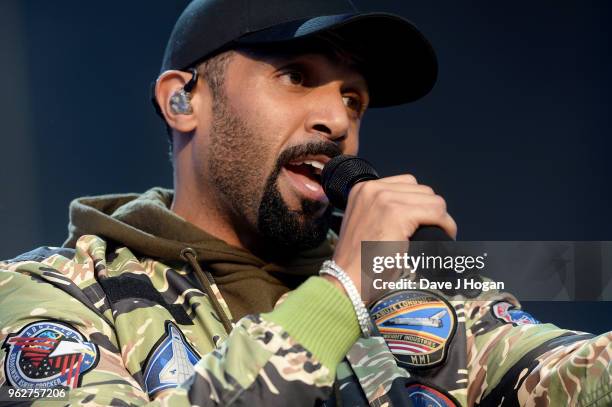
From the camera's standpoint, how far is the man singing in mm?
1084

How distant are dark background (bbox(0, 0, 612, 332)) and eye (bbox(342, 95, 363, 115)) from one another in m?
0.60

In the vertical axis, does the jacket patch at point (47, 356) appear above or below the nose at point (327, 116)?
below

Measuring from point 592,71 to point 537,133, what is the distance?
23 centimetres

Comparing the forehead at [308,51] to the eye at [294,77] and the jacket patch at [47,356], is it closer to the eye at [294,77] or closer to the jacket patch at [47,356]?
the eye at [294,77]

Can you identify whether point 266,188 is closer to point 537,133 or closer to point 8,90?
point 8,90

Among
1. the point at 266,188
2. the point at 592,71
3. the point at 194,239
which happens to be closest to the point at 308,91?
the point at 266,188

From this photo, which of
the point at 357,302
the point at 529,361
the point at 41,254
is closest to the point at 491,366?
the point at 529,361

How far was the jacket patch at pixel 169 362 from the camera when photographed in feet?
4.18

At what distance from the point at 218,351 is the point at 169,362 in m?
0.29

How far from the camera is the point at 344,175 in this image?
49.1 inches

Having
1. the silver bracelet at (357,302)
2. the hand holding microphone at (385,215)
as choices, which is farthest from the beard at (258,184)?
the silver bracelet at (357,302)

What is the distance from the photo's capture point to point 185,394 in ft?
3.29

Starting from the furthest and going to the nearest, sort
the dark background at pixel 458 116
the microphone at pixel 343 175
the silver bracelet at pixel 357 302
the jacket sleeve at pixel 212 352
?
the dark background at pixel 458 116 → the microphone at pixel 343 175 → the silver bracelet at pixel 357 302 → the jacket sleeve at pixel 212 352

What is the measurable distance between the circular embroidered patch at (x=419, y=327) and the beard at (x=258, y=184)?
0.76 ft
